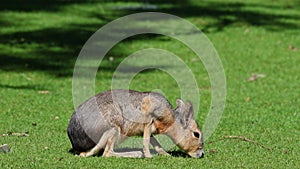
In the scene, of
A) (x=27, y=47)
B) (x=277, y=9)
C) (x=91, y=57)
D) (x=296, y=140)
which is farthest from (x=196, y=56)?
(x=296, y=140)

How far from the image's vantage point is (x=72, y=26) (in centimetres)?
1761

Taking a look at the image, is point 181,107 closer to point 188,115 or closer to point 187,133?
point 188,115

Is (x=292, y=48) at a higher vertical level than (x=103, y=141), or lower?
lower

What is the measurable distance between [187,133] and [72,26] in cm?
1044

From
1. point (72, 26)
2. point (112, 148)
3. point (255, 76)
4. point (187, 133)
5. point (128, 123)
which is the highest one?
point (128, 123)

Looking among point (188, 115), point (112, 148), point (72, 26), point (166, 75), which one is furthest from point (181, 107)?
point (72, 26)

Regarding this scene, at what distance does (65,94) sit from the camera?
39.5 ft

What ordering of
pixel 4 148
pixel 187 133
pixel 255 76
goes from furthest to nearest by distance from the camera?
1. pixel 255 76
2. pixel 4 148
3. pixel 187 133

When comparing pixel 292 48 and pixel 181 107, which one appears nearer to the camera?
pixel 181 107

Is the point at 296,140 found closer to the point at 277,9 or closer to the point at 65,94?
the point at 65,94

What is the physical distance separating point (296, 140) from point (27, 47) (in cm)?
822

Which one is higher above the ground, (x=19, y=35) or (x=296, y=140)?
(x=296, y=140)

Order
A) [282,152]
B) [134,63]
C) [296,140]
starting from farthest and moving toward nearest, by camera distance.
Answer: [134,63], [296,140], [282,152]

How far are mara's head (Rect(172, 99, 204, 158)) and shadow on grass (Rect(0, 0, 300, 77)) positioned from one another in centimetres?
641
